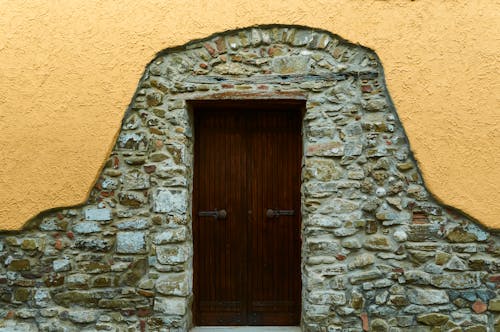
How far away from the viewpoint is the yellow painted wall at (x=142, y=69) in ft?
10.7

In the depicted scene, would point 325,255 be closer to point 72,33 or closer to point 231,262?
point 231,262

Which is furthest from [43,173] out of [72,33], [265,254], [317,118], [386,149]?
[386,149]

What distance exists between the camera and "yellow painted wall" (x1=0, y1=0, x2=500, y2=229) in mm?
3262

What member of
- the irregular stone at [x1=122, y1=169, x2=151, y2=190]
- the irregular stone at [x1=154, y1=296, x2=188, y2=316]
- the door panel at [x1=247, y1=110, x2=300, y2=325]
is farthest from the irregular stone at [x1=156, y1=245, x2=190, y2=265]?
the door panel at [x1=247, y1=110, x2=300, y2=325]

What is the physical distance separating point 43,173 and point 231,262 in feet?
5.44

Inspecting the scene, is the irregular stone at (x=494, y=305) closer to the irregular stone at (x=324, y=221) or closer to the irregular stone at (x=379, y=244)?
the irregular stone at (x=379, y=244)

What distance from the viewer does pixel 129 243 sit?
3305 millimetres

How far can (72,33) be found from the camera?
334cm

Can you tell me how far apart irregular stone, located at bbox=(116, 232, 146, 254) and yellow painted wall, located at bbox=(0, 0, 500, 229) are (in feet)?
1.55

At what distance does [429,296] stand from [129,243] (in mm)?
2295

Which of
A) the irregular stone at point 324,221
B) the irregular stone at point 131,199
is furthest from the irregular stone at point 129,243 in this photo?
the irregular stone at point 324,221

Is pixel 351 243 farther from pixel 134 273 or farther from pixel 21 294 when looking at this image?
pixel 21 294

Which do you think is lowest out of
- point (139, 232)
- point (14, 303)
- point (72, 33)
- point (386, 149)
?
point (14, 303)

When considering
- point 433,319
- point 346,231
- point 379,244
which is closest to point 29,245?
point 346,231
